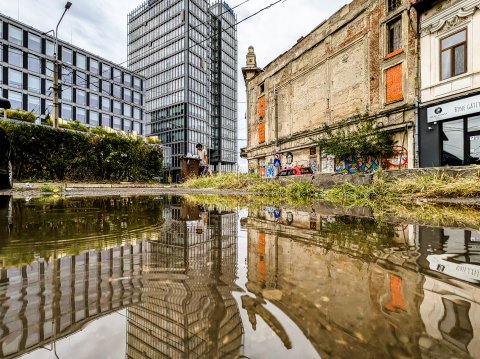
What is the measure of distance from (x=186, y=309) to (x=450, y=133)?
1225 centimetres

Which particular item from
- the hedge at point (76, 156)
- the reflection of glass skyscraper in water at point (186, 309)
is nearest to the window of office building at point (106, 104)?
the hedge at point (76, 156)

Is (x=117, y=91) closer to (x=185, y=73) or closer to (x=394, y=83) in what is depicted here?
(x=185, y=73)

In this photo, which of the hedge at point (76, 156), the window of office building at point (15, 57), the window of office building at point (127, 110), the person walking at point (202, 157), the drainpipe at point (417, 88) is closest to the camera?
the drainpipe at point (417, 88)

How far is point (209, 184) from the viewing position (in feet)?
33.7

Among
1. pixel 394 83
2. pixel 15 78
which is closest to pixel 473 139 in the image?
pixel 394 83

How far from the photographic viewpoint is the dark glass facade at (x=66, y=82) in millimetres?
34656

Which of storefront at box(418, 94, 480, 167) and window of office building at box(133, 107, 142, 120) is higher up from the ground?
window of office building at box(133, 107, 142, 120)

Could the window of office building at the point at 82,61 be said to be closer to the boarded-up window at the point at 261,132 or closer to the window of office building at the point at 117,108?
the window of office building at the point at 117,108

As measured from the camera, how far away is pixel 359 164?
1280 centimetres

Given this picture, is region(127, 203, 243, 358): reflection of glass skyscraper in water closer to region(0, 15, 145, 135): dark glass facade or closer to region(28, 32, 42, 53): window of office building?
region(0, 15, 145, 135): dark glass facade

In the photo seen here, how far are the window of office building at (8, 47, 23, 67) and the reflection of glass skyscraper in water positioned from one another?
1894 inches

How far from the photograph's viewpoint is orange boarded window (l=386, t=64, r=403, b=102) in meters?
11.3

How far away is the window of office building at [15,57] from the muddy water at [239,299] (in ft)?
156

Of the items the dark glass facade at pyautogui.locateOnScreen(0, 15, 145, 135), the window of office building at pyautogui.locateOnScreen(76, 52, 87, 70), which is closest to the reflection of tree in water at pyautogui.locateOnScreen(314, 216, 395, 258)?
the dark glass facade at pyautogui.locateOnScreen(0, 15, 145, 135)
